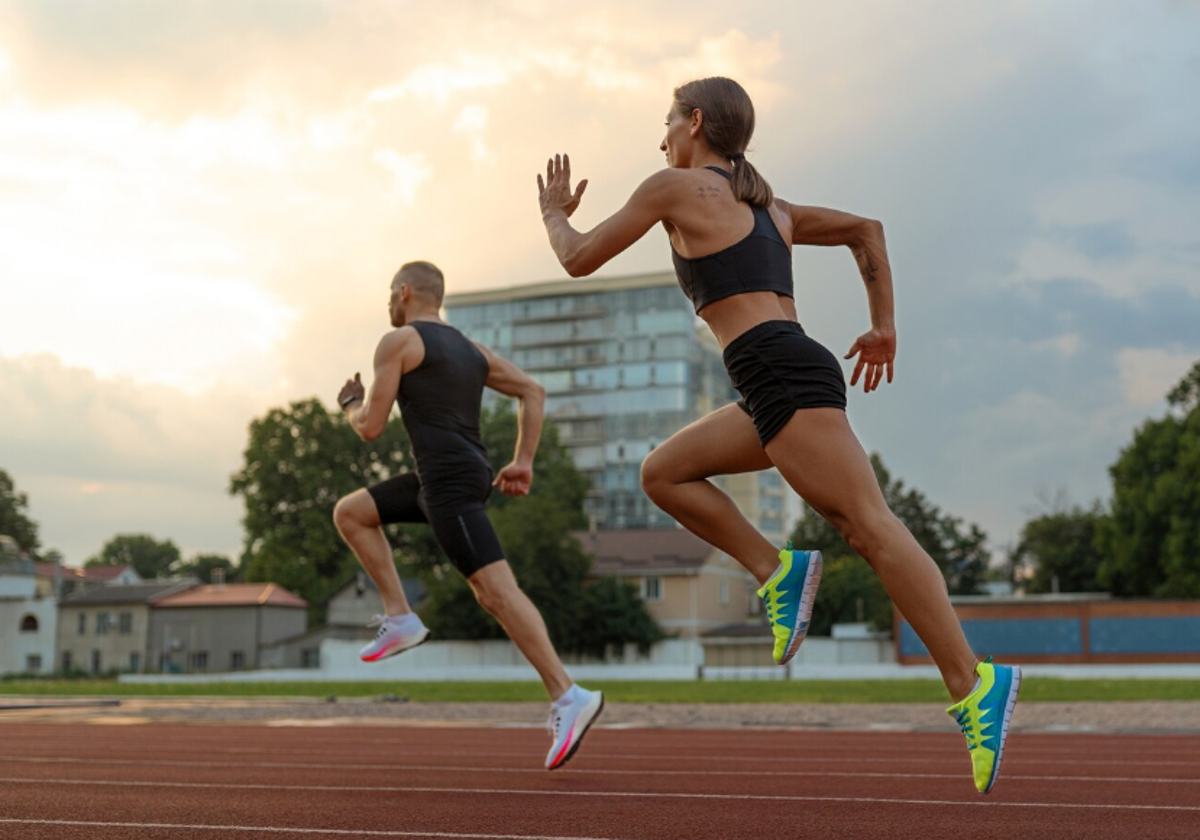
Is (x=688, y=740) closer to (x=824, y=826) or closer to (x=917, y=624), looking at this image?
(x=824, y=826)

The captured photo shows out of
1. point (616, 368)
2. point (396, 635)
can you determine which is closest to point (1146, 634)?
point (396, 635)

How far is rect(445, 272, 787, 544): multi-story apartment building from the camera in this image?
105500mm

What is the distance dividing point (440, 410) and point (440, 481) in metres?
0.37

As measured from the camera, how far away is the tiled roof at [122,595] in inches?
3059

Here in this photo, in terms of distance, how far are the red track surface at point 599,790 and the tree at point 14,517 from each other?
3152 inches

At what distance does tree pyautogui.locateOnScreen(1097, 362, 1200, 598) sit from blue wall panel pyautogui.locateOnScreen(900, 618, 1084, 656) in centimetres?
1120

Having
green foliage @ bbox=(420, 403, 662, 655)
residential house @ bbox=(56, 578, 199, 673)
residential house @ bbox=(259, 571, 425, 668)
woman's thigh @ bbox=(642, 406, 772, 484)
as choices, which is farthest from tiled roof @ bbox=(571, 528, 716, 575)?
woman's thigh @ bbox=(642, 406, 772, 484)

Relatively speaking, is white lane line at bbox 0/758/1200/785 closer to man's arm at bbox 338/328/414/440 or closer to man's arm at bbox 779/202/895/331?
man's arm at bbox 338/328/414/440

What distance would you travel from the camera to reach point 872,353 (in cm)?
435

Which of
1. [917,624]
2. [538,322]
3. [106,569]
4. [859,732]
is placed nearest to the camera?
[917,624]

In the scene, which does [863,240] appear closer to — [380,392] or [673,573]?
[380,392]

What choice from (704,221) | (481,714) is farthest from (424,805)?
(481,714)

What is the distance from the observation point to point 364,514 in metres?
6.77

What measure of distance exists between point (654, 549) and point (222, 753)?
62748mm
